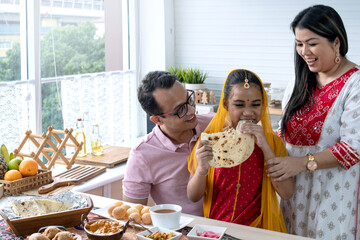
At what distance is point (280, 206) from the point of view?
6.88 ft

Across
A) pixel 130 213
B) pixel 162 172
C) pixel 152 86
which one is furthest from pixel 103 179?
pixel 130 213

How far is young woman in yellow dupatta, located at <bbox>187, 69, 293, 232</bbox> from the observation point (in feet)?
5.87

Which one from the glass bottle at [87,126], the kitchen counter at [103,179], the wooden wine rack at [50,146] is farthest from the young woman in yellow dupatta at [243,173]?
the glass bottle at [87,126]

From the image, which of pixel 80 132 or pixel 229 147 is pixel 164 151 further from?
pixel 80 132

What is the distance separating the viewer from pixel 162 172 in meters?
2.03

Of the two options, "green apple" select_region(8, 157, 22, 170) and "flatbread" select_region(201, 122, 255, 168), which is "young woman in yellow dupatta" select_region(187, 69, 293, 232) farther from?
"green apple" select_region(8, 157, 22, 170)

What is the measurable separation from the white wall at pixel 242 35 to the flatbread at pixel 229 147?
94.0 inches

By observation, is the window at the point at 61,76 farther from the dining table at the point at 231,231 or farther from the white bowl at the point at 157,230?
the white bowl at the point at 157,230

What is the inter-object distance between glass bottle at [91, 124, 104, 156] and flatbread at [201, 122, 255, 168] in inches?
59.9

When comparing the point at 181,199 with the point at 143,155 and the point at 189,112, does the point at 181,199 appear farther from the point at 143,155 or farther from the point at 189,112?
the point at 189,112

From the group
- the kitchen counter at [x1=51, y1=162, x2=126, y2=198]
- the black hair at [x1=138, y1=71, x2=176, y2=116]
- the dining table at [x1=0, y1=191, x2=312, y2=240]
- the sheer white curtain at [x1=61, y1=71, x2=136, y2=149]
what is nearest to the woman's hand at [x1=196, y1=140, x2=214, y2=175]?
the dining table at [x1=0, y1=191, x2=312, y2=240]

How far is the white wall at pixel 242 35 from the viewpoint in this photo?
4.05 metres

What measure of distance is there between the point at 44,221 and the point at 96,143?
5.24 ft

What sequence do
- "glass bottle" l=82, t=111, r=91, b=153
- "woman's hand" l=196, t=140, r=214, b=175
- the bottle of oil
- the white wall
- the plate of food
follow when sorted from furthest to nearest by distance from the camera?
the white wall → "glass bottle" l=82, t=111, r=91, b=153 → the bottle of oil → "woman's hand" l=196, t=140, r=214, b=175 → the plate of food
